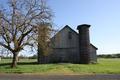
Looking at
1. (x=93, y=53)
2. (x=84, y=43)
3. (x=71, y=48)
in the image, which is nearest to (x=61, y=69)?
(x=84, y=43)

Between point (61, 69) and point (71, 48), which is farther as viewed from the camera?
point (71, 48)

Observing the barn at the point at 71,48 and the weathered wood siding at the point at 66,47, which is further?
→ the weathered wood siding at the point at 66,47

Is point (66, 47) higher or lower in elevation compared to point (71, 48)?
higher

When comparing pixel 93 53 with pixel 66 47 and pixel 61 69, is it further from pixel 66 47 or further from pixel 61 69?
pixel 61 69

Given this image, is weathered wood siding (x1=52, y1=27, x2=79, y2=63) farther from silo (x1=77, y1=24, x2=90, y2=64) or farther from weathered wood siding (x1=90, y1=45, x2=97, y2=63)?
weathered wood siding (x1=90, y1=45, x2=97, y2=63)

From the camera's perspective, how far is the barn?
175 feet

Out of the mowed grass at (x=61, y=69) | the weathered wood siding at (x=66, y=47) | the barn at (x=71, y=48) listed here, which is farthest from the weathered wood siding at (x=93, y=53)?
the mowed grass at (x=61, y=69)

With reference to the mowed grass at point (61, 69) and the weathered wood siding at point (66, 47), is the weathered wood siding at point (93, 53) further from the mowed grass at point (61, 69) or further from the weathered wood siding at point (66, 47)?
the mowed grass at point (61, 69)

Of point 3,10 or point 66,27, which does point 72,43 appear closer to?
point 66,27

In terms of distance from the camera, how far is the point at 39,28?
38656 mm

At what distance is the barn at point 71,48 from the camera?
53312 mm

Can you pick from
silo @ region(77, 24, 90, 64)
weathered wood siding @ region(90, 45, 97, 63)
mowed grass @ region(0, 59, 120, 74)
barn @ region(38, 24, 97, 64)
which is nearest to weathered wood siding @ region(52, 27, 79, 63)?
barn @ region(38, 24, 97, 64)

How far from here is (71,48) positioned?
5447 centimetres

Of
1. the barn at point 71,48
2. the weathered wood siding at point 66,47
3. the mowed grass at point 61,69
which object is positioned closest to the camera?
the mowed grass at point 61,69
